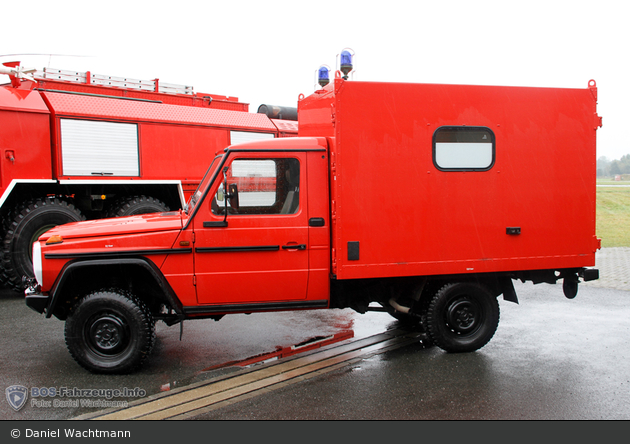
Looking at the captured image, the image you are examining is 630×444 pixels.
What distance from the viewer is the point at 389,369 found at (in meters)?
4.69

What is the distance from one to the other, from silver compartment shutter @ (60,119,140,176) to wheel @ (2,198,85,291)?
67 cm

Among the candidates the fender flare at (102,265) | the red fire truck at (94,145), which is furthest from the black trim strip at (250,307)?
the red fire truck at (94,145)

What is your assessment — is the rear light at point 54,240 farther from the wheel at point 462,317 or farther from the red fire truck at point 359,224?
the wheel at point 462,317

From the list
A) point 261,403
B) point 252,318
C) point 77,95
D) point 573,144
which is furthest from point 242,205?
point 77,95

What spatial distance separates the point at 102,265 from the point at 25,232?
4184 mm

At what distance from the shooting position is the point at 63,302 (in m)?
4.75

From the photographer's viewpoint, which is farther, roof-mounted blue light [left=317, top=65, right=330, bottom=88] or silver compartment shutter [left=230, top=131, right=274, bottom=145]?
silver compartment shutter [left=230, top=131, right=274, bottom=145]

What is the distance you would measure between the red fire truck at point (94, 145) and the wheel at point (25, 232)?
0.01 metres

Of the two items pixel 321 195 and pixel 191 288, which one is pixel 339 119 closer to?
pixel 321 195

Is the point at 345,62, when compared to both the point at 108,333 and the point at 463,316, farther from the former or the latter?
the point at 108,333

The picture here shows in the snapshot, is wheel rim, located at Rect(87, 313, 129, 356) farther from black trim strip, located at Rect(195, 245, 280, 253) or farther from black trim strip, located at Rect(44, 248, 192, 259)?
black trim strip, located at Rect(195, 245, 280, 253)

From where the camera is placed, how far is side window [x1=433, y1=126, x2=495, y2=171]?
4.89m

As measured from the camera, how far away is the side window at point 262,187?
467 cm

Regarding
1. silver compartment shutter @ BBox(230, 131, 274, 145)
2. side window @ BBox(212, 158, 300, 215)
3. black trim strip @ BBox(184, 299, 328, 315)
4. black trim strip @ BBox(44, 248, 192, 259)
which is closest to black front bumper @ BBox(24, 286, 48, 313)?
black trim strip @ BBox(44, 248, 192, 259)
